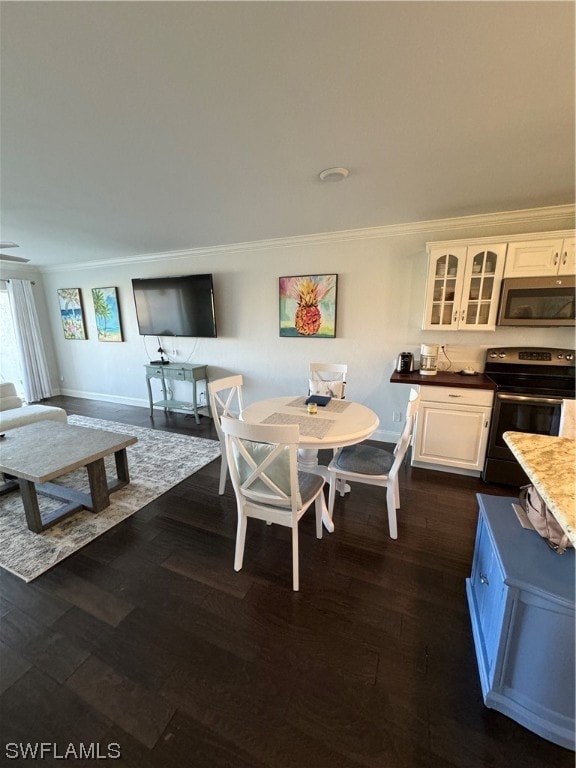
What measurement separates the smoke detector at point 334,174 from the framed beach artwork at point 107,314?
163 inches

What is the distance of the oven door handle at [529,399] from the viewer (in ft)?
8.15

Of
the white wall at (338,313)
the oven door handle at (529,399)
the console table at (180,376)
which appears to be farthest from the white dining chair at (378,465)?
the console table at (180,376)

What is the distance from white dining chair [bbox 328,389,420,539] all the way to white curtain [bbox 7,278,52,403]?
19.2 feet

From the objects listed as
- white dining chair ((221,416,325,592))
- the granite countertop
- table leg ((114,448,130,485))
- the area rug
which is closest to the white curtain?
the area rug

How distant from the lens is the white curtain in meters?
5.11

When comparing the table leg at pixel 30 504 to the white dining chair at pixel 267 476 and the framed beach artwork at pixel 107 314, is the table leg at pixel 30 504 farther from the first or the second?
the framed beach artwork at pixel 107 314

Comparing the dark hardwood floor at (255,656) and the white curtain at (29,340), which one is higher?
the white curtain at (29,340)

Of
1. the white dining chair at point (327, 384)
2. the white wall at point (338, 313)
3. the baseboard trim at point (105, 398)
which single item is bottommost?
the baseboard trim at point (105, 398)

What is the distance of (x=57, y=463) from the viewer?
2.19 meters

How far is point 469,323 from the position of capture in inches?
116

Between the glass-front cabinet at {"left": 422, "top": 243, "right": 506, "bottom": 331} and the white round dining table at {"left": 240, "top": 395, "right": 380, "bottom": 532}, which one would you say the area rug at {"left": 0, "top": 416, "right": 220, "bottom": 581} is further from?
the glass-front cabinet at {"left": 422, "top": 243, "right": 506, "bottom": 331}


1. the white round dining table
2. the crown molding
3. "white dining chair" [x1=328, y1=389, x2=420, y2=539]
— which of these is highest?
the crown molding

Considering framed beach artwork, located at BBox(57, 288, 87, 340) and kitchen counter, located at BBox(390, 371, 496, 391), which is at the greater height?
framed beach artwork, located at BBox(57, 288, 87, 340)

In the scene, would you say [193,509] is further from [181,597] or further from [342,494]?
[342,494]
